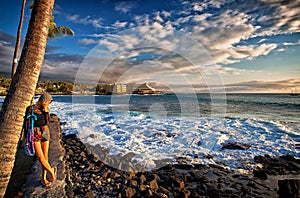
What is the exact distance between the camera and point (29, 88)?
259cm

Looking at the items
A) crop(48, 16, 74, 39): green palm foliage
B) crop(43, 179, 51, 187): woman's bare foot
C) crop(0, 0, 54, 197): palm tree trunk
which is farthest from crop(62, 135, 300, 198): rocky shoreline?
crop(48, 16, 74, 39): green palm foliage

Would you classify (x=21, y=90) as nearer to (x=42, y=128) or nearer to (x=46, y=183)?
(x=42, y=128)

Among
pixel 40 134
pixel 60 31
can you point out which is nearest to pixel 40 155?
pixel 40 134

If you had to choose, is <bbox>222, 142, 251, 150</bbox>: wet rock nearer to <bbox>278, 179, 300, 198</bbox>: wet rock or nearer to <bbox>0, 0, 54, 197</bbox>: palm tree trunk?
<bbox>278, 179, 300, 198</bbox>: wet rock

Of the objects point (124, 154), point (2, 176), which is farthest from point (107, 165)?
point (2, 176)

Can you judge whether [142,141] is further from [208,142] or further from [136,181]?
[136,181]

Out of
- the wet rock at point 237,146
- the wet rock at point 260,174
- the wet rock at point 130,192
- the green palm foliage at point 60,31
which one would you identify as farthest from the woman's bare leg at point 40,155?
the green palm foliage at point 60,31

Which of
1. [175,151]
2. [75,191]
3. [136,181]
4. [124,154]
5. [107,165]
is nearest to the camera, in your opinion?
[75,191]

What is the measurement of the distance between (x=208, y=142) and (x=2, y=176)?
7.72m

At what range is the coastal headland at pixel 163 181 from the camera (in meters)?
3.31

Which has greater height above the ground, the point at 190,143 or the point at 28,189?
the point at 28,189

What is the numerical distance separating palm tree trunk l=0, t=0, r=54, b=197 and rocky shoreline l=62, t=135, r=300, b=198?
1.48 metres

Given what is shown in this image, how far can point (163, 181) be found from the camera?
4242 mm

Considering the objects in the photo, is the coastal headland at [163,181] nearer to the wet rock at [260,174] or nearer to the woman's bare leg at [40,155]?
the wet rock at [260,174]
